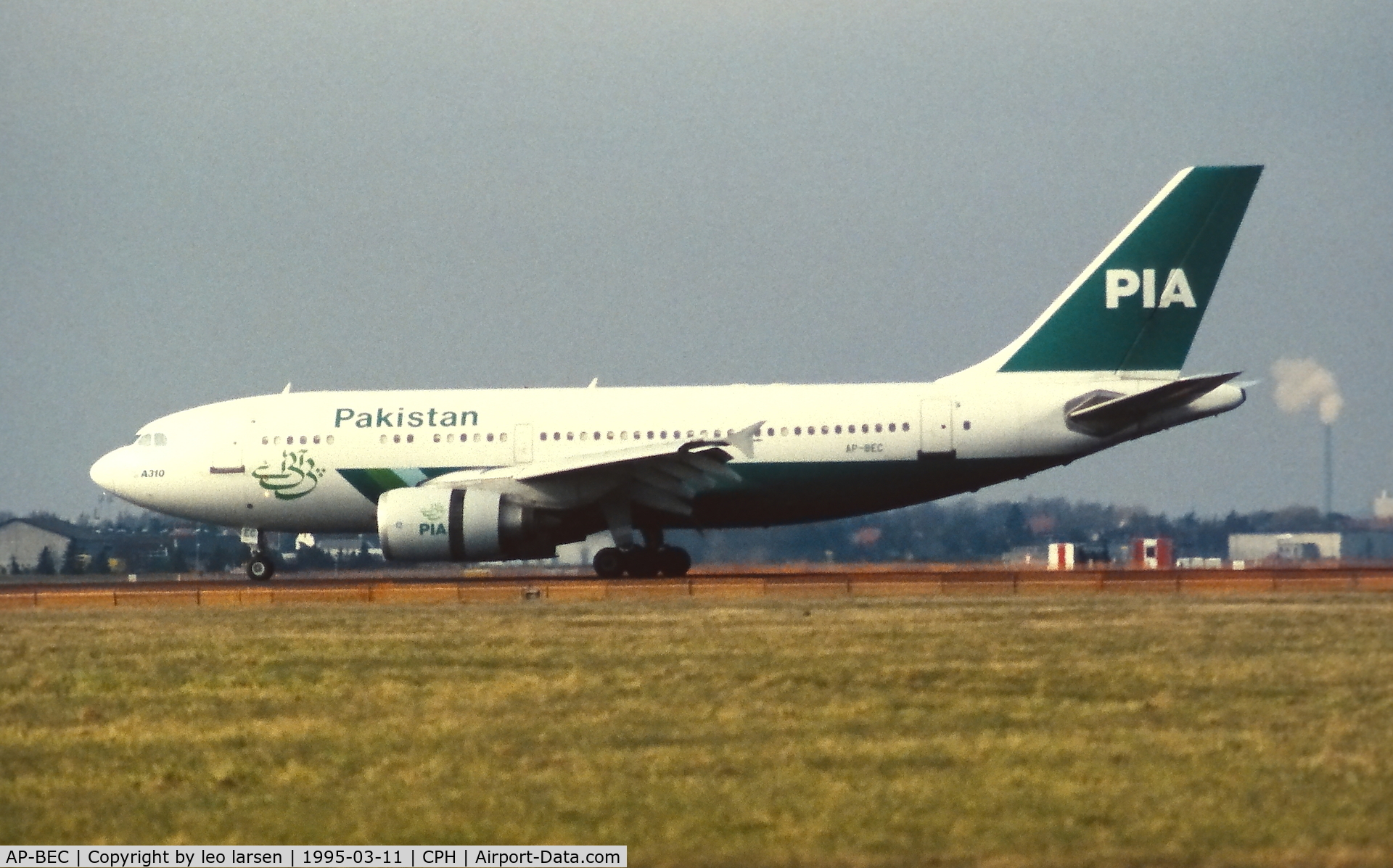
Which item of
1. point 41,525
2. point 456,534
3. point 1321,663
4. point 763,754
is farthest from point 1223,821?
point 41,525

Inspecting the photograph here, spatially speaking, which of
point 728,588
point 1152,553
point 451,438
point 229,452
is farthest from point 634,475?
point 1152,553

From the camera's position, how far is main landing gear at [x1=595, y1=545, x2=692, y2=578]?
1395 inches

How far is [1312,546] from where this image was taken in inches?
2660

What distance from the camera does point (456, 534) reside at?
1305 inches

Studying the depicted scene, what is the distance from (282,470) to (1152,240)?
17497mm

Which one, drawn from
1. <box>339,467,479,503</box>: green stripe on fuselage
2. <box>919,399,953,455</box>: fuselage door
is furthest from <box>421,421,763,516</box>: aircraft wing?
<box>919,399,953,455</box>: fuselage door

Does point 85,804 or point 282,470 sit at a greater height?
point 282,470

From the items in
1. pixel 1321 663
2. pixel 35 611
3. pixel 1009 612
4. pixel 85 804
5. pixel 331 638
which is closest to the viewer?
pixel 85 804

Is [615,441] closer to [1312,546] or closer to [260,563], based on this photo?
[260,563]

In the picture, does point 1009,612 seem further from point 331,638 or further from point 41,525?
point 41,525

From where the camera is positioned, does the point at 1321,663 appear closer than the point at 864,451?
Yes

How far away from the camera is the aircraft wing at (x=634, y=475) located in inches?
1319

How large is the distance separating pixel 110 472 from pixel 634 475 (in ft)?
40.3
